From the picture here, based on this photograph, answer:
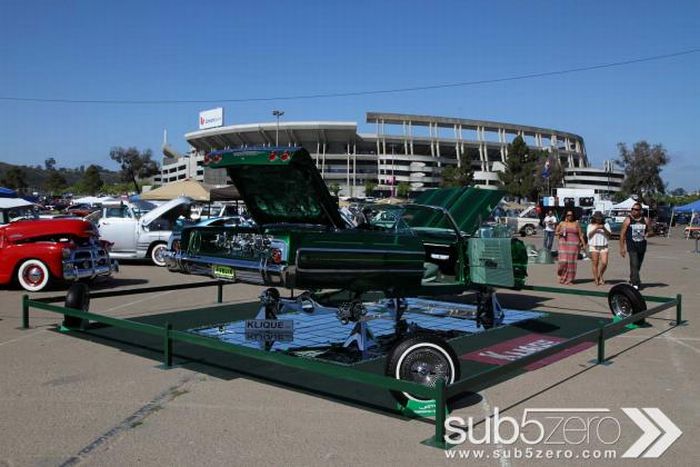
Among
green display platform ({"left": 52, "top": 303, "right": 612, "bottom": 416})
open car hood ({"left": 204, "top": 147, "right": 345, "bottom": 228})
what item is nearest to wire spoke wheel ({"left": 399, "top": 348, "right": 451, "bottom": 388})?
green display platform ({"left": 52, "top": 303, "right": 612, "bottom": 416})

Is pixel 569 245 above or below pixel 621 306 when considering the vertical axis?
above

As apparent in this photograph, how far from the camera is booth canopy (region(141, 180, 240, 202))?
2807 centimetres

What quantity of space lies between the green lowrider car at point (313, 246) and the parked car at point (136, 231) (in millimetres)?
12024

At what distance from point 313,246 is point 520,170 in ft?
255

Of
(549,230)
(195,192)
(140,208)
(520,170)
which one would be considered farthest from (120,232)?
(520,170)

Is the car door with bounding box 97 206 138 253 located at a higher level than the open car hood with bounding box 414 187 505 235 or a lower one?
lower

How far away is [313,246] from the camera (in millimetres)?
6051

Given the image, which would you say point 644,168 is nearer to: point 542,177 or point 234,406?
point 542,177

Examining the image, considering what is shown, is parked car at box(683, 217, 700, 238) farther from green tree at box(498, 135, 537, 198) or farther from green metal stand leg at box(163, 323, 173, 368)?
green tree at box(498, 135, 537, 198)

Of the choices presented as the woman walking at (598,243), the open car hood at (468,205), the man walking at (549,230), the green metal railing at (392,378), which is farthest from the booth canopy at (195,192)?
the green metal railing at (392,378)

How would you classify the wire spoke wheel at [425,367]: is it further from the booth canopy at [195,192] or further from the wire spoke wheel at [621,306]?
the booth canopy at [195,192]

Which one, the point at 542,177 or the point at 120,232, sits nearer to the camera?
the point at 120,232

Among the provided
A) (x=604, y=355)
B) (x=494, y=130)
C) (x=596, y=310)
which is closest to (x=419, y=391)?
(x=604, y=355)

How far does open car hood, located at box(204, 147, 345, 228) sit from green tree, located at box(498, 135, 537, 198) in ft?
242
